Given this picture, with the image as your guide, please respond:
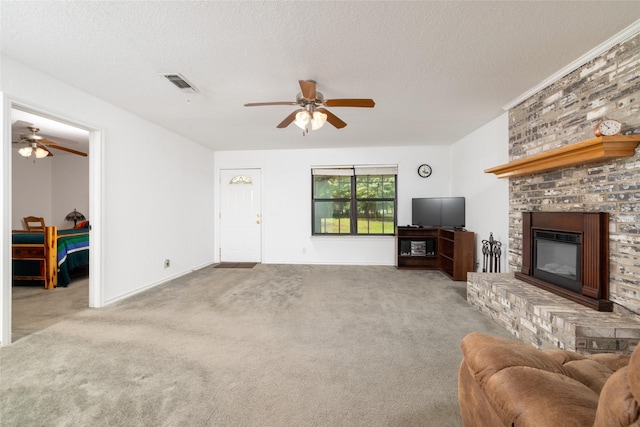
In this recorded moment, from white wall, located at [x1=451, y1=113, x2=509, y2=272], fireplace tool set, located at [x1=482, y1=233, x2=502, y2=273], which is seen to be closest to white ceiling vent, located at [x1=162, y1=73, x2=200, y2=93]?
white wall, located at [x1=451, y1=113, x2=509, y2=272]

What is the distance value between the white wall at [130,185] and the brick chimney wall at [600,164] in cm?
479

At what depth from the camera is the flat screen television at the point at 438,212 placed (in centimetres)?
475

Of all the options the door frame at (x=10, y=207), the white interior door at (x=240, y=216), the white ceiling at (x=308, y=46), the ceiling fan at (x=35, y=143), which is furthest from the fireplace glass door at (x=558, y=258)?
the ceiling fan at (x=35, y=143)

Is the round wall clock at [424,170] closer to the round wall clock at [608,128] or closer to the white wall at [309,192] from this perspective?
the white wall at [309,192]

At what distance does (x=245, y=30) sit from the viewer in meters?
1.92

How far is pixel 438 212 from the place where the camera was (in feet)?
16.4

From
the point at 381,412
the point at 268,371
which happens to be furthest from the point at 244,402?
the point at 381,412

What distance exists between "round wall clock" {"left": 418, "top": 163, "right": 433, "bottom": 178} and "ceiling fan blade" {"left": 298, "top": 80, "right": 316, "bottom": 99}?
11.9 ft

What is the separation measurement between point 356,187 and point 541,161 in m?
3.39

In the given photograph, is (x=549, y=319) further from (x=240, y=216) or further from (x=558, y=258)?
(x=240, y=216)

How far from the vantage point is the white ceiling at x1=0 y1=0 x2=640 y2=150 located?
1737 mm

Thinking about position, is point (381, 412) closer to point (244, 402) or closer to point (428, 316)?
point (244, 402)

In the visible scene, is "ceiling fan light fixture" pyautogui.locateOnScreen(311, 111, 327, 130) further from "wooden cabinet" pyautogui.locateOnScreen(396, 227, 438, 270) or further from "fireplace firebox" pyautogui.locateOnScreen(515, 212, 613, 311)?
"wooden cabinet" pyautogui.locateOnScreen(396, 227, 438, 270)

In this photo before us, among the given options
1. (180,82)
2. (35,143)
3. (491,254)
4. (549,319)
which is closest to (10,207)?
(180,82)
